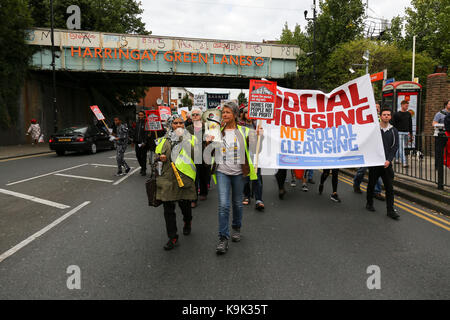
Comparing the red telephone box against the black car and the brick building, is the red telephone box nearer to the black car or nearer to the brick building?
the brick building

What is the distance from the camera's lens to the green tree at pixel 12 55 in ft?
72.1

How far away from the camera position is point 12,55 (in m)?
23.3

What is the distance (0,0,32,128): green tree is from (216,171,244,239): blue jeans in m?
22.6

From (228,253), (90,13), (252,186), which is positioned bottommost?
(228,253)

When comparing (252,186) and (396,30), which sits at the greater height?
(396,30)

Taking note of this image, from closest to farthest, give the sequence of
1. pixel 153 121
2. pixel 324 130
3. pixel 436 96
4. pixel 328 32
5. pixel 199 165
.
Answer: pixel 324 130 < pixel 199 165 < pixel 153 121 < pixel 436 96 < pixel 328 32

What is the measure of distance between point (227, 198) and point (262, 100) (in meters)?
2.29

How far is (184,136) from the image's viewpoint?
4453 millimetres

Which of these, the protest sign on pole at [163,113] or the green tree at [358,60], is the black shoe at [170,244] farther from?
the green tree at [358,60]

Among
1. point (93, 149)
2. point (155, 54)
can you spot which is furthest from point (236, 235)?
point (155, 54)

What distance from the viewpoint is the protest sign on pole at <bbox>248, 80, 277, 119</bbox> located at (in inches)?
226

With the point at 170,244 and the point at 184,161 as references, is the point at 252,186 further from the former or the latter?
the point at 170,244

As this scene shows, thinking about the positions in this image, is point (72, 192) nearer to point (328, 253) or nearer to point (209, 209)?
point (209, 209)
